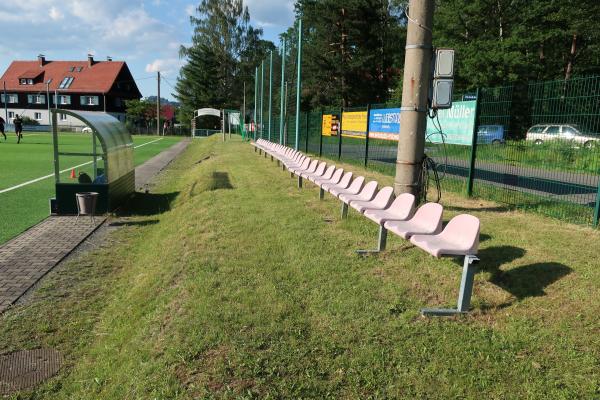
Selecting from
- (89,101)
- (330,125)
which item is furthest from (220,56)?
(330,125)

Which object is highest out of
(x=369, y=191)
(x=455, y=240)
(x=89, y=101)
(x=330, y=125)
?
(x=89, y=101)

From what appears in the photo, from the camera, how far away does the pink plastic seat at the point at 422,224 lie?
4.57m

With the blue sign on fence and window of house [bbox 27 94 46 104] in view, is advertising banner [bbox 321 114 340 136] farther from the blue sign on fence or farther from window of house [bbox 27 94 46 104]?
window of house [bbox 27 94 46 104]

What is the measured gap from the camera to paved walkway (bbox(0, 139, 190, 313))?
5703mm

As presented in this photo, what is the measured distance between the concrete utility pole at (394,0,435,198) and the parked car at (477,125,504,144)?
339cm

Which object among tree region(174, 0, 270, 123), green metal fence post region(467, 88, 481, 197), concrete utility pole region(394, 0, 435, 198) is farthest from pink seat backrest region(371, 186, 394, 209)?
tree region(174, 0, 270, 123)

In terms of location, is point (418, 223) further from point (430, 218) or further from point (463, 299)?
point (463, 299)

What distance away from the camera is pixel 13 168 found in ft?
57.5

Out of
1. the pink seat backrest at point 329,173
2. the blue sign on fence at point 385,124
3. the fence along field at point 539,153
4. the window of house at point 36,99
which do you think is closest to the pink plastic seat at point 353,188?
the pink seat backrest at point 329,173

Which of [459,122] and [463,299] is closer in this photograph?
[463,299]

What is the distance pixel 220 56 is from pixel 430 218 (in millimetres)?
69721

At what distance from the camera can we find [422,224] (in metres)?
4.85

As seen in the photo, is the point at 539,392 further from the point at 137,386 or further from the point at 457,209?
the point at 457,209

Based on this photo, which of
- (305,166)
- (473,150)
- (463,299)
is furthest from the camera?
(305,166)
